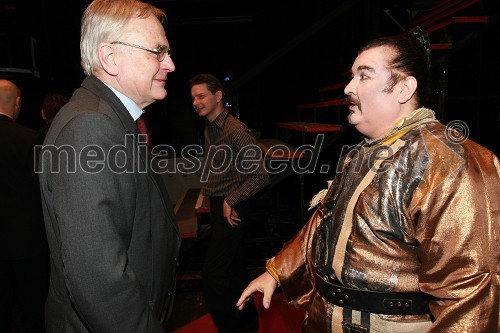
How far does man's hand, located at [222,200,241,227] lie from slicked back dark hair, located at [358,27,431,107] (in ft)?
5.58

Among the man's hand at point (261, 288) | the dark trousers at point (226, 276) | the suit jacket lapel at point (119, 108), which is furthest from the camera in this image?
the dark trousers at point (226, 276)

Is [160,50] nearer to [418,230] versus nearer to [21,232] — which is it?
[418,230]

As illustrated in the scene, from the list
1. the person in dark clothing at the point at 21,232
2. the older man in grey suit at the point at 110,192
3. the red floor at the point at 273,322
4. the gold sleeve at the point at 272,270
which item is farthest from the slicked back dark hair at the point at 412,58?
the person in dark clothing at the point at 21,232

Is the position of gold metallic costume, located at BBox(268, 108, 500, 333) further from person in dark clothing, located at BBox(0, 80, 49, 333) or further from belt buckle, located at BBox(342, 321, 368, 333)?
person in dark clothing, located at BBox(0, 80, 49, 333)

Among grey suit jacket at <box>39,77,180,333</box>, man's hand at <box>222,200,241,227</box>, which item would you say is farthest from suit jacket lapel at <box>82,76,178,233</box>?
man's hand at <box>222,200,241,227</box>

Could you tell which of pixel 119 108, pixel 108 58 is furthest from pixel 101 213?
pixel 108 58

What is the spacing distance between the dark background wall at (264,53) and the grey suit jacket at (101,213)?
8.87ft

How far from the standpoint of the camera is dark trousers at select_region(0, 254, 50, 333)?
8.22ft

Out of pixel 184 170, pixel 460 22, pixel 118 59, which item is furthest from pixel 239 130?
pixel 184 170

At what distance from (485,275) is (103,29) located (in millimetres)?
1285

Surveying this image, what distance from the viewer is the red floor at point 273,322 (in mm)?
2842

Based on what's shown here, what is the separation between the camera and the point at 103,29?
3.65ft

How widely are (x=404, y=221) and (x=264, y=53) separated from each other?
297 inches

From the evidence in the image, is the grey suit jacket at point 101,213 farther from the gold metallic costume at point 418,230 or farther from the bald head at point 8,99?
the bald head at point 8,99
